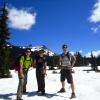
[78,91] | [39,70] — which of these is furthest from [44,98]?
[78,91]

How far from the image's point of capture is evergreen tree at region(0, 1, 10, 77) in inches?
1291

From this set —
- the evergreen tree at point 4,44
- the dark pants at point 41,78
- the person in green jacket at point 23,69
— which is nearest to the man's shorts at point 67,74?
the dark pants at point 41,78

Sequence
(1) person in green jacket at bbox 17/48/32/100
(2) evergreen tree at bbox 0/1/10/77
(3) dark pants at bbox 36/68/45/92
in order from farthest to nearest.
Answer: (2) evergreen tree at bbox 0/1/10/77, (3) dark pants at bbox 36/68/45/92, (1) person in green jacket at bbox 17/48/32/100

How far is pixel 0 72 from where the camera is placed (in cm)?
3225

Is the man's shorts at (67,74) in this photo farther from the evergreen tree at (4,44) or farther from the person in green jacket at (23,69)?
the evergreen tree at (4,44)

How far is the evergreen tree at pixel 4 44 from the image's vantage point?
32797 millimetres

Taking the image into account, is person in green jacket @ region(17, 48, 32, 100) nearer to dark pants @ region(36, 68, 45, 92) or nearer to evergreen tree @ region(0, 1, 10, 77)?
dark pants @ region(36, 68, 45, 92)

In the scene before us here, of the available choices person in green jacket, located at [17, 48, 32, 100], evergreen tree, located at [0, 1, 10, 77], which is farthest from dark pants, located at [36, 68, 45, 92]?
evergreen tree, located at [0, 1, 10, 77]

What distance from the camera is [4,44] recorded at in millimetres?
35031

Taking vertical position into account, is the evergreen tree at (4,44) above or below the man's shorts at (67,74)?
above

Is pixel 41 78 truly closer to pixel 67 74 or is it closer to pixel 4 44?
A: pixel 67 74

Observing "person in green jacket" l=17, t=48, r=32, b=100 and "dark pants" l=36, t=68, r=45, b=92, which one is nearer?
"person in green jacket" l=17, t=48, r=32, b=100

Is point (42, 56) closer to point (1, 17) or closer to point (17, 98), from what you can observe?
point (17, 98)

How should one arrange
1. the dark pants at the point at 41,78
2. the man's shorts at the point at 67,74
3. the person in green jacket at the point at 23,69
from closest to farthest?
the person in green jacket at the point at 23,69, the man's shorts at the point at 67,74, the dark pants at the point at 41,78
